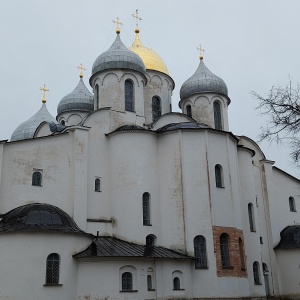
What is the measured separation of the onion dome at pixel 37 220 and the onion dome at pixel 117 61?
9.17 meters

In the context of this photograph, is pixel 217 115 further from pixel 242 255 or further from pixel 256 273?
pixel 256 273

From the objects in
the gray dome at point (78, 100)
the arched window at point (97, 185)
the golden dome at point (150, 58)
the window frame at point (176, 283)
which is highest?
the golden dome at point (150, 58)

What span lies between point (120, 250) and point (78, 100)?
1463 cm

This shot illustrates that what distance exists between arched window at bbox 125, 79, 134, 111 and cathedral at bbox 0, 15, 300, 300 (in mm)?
58

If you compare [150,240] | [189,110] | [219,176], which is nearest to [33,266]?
[150,240]

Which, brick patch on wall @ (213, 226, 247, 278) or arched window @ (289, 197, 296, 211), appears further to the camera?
arched window @ (289, 197, 296, 211)

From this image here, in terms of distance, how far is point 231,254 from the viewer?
67.4 feet

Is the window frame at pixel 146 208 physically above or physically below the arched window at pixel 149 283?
above

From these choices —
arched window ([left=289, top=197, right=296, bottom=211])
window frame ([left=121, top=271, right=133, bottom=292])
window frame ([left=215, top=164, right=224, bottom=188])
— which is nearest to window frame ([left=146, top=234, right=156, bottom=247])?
window frame ([left=121, top=271, right=133, bottom=292])

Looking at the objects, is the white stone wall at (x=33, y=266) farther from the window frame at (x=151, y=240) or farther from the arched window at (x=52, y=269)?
the window frame at (x=151, y=240)

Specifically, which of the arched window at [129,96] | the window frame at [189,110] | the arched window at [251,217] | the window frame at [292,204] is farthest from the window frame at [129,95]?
the window frame at [292,204]

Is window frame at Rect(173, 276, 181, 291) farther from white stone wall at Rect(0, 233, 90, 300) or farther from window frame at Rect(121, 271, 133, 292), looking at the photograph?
white stone wall at Rect(0, 233, 90, 300)

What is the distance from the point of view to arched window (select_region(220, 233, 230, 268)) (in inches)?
808

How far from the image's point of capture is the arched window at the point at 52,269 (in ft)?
55.8
